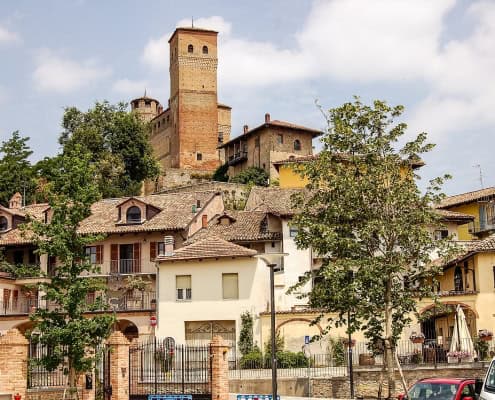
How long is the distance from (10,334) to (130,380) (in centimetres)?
492

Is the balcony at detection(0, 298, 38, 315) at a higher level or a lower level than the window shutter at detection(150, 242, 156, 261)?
lower

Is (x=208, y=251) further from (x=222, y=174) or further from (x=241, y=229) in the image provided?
(x=222, y=174)

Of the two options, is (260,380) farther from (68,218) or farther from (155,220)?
(155,220)

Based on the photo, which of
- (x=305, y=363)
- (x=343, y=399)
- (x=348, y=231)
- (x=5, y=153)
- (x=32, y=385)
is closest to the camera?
(x=348, y=231)

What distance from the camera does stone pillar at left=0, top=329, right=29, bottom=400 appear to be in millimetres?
27781

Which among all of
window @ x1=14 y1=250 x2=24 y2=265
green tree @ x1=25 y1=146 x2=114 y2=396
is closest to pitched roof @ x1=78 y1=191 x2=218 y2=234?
window @ x1=14 y1=250 x2=24 y2=265

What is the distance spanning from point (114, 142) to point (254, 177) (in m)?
14.5

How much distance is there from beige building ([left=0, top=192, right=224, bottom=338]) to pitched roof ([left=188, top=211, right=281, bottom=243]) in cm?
123

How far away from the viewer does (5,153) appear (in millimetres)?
81375

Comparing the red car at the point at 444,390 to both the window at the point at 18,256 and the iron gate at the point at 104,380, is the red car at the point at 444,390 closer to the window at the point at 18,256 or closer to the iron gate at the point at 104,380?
the iron gate at the point at 104,380

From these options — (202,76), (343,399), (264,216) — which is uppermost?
(202,76)

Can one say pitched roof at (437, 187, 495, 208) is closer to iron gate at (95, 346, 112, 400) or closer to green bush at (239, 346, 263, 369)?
green bush at (239, 346, 263, 369)

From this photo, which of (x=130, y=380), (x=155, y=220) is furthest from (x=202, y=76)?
(x=130, y=380)

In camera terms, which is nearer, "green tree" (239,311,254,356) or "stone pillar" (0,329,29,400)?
"stone pillar" (0,329,29,400)
